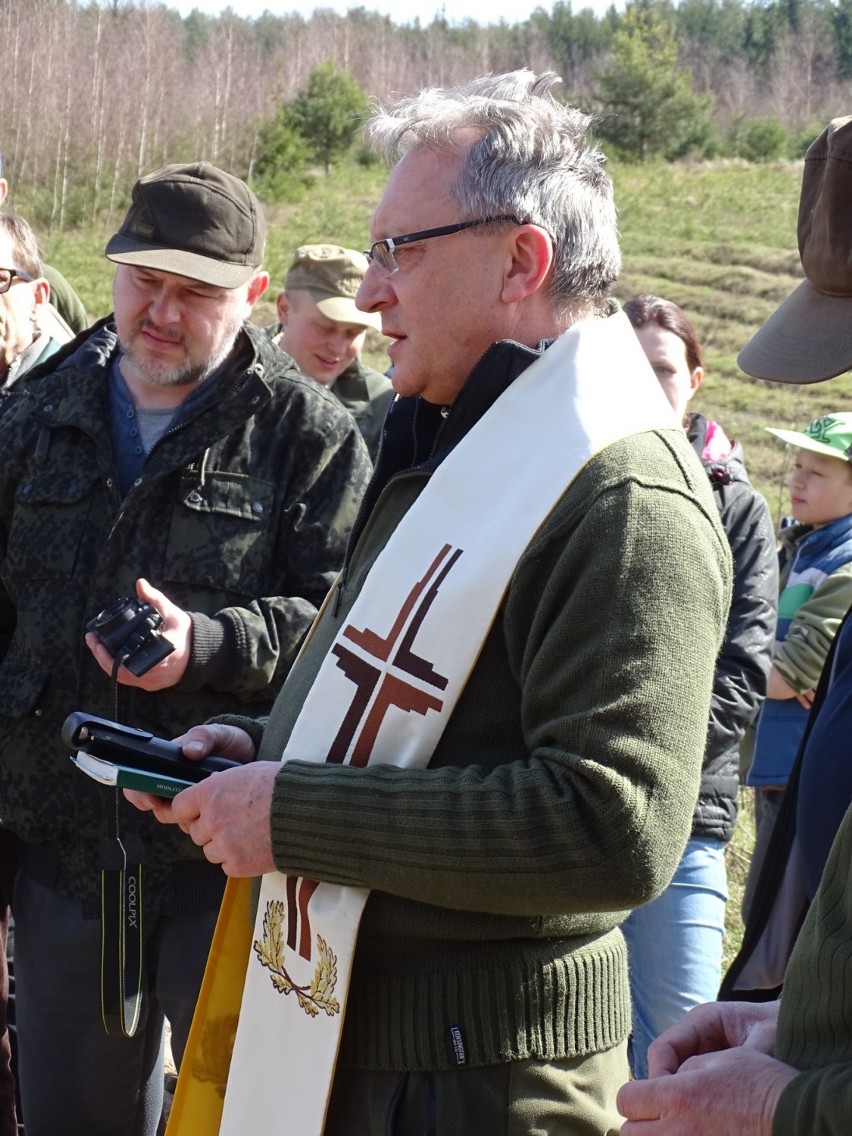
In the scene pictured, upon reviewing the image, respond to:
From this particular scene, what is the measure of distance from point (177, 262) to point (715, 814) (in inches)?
78.0

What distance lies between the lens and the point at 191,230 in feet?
9.48

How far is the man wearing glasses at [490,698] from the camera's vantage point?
1600mm

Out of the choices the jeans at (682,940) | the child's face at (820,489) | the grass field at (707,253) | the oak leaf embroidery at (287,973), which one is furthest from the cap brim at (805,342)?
the grass field at (707,253)

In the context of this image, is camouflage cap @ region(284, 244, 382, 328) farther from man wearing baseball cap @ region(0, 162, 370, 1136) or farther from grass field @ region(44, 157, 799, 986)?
grass field @ region(44, 157, 799, 986)

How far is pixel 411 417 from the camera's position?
6.96ft

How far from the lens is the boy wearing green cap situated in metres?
3.76

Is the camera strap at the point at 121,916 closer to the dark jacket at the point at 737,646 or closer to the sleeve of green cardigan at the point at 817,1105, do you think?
the dark jacket at the point at 737,646

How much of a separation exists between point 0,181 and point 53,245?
2305cm

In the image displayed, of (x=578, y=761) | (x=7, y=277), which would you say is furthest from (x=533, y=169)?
(x=7, y=277)

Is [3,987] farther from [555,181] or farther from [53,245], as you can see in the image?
[53,245]

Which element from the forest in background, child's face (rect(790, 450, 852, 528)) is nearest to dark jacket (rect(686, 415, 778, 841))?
child's face (rect(790, 450, 852, 528))

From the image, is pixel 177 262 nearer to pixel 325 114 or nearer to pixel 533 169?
pixel 533 169

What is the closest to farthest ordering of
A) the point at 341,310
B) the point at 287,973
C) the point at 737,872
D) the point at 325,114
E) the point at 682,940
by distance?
the point at 287,973 < the point at 682,940 < the point at 341,310 < the point at 737,872 < the point at 325,114

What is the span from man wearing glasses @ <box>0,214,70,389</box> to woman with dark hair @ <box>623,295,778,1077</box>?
195cm
